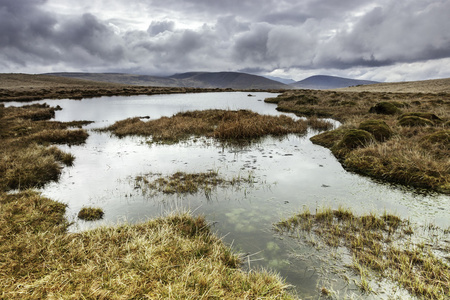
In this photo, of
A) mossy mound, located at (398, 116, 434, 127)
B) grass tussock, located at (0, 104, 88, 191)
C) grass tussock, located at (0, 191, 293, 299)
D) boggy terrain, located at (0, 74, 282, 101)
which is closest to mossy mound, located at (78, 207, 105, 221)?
grass tussock, located at (0, 191, 293, 299)

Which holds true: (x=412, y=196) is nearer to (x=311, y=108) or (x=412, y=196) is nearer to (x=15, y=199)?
(x=15, y=199)

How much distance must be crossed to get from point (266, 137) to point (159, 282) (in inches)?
722

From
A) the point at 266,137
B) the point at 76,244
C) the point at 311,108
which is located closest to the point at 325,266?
the point at 76,244

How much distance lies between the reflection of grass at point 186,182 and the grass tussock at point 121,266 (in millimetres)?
3370

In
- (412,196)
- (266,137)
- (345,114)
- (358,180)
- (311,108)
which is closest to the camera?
(412,196)

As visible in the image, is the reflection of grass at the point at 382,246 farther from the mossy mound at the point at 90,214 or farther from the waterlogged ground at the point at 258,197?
the mossy mound at the point at 90,214

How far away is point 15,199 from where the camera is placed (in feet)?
27.9

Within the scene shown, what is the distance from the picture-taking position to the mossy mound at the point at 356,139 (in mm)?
15148

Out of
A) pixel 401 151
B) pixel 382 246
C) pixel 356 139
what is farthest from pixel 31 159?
pixel 401 151

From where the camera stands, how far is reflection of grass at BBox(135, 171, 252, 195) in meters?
10.3

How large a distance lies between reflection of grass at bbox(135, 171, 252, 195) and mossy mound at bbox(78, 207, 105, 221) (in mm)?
2285

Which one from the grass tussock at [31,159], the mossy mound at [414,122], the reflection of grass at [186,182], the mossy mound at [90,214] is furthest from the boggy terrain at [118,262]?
the mossy mound at [414,122]

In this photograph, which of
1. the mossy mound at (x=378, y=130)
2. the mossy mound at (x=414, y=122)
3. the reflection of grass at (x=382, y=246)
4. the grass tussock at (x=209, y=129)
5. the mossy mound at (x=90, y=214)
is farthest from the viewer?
the grass tussock at (x=209, y=129)

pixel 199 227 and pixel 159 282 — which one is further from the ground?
pixel 159 282
